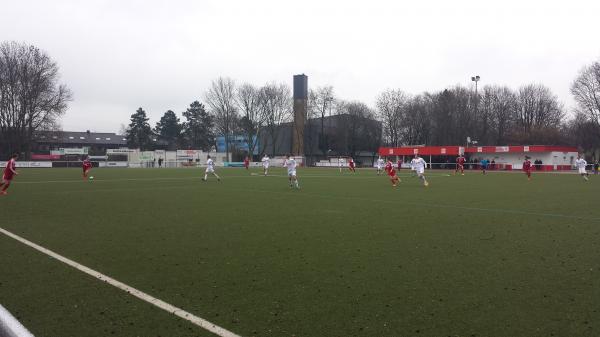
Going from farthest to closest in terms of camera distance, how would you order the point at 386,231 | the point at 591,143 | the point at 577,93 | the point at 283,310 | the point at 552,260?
the point at 591,143
the point at 577,93
the point at 386,231
the point at 552,260
the point at 283,310

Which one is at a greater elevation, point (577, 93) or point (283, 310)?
point (577, 93)

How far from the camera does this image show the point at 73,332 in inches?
163

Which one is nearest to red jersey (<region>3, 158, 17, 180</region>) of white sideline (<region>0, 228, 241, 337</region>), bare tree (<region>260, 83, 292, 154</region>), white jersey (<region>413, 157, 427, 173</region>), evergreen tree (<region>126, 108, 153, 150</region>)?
white sideline (<region>0, 228, 241, 337</region>)

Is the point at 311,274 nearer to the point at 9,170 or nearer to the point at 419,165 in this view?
the point at 9,170

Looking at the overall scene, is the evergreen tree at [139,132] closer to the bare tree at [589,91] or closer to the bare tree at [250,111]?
the bare tree at [250,111]

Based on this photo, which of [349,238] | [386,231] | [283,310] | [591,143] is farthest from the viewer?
[591,143]

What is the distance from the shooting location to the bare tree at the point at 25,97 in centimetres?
5756

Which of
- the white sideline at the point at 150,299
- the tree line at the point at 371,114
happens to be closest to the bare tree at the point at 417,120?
the tree line at the point at 371,114

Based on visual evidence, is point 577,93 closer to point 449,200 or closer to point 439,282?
point 449,200

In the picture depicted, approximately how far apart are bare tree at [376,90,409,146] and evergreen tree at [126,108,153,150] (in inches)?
2298

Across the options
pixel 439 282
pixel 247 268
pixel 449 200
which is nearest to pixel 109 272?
pixel 247 268

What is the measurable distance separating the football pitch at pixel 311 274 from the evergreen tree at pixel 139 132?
101m

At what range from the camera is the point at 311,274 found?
6234 millimetres

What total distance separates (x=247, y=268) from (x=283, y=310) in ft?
6.34
